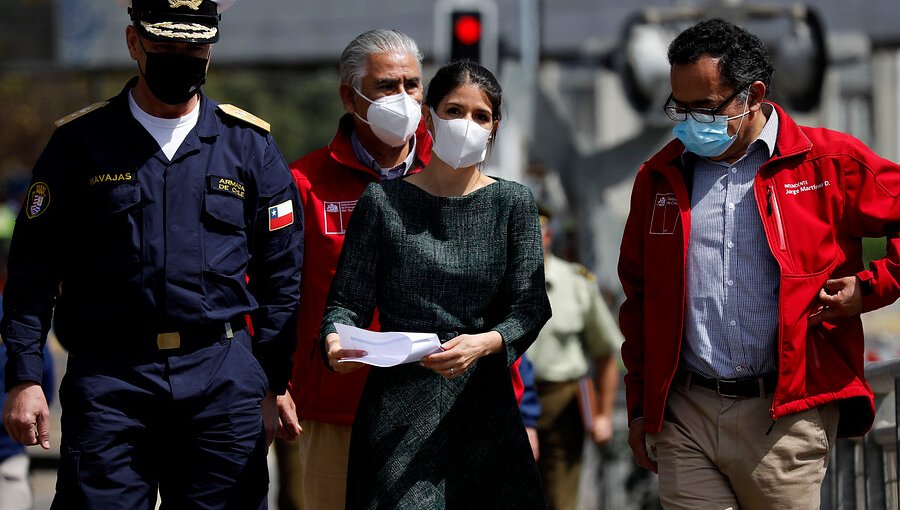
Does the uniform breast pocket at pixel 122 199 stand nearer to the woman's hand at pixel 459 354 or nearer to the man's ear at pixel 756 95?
the woman's hand at pixel 459 354

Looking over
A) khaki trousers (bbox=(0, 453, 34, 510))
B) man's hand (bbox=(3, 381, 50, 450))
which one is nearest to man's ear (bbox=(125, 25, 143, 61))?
man's hand (bbox=(3, 381, 50, 450))

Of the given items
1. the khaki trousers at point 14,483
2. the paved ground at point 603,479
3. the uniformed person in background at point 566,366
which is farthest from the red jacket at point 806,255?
the paved ground at point 603,479

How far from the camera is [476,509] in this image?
4301mm

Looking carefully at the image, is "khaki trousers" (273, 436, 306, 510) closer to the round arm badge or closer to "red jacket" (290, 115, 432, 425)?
"red jacket" (290, 115, 432, 425)

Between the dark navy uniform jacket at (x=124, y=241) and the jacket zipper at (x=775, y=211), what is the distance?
1.67m

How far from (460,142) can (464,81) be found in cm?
21

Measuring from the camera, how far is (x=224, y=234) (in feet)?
14.8

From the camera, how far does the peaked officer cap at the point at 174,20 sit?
14.5ft

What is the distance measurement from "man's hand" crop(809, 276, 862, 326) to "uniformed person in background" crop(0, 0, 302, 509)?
5.97 feet

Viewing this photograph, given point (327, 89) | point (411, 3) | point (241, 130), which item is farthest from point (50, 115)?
point (241, 130)

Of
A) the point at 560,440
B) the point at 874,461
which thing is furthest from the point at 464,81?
the point at 560,440

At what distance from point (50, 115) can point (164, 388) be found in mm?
31370

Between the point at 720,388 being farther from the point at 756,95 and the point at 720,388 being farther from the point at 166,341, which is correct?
the point at 166,341

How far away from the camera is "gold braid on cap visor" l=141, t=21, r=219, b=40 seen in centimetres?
442
